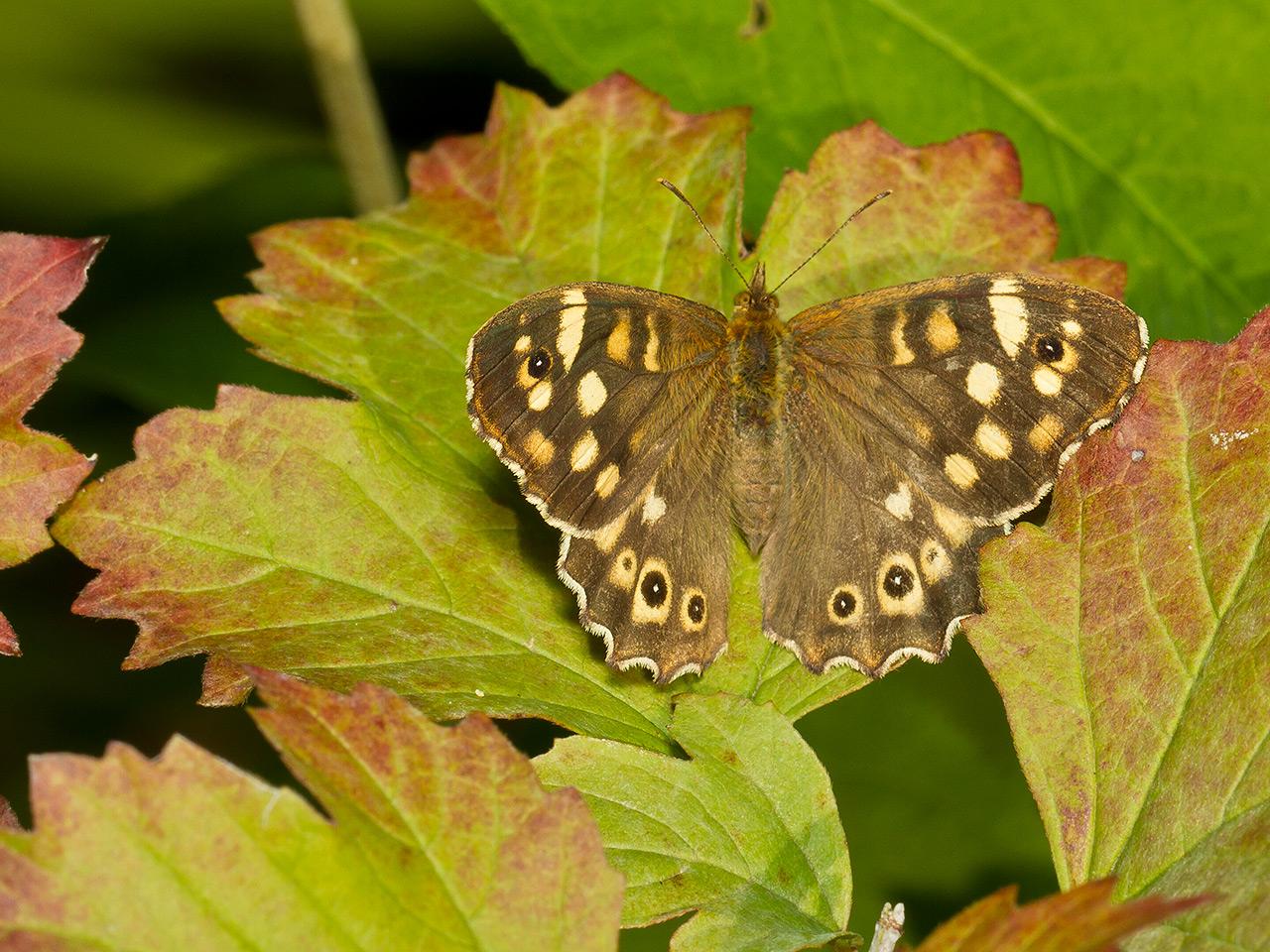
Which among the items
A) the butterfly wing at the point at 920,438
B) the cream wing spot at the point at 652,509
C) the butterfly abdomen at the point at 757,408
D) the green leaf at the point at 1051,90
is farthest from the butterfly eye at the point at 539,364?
the green leaf at the point at 1051,90

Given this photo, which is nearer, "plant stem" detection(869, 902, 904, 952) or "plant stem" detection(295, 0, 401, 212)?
"plant stem" detection(869, 902, 904, 952)

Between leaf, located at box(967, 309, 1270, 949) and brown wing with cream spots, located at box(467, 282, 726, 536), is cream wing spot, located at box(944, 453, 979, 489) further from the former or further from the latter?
brown wing with cream spots, located at box(467, 282, 726, 536)

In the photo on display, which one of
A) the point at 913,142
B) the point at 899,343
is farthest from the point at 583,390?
the point at 913,142

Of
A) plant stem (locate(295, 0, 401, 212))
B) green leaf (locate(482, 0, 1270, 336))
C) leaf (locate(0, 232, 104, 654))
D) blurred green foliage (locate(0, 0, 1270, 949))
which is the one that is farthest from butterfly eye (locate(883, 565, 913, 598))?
plant stem (locate(295, 0, 401, 212))

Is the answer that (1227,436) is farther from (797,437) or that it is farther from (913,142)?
(913,142)

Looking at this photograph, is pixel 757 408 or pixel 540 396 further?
pixel 757 408

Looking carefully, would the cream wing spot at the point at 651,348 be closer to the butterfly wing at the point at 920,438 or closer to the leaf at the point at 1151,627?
the butterfly wing at the point at 920,438

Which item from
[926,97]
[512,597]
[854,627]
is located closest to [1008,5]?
[926,97]

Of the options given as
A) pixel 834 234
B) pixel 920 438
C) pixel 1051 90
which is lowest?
pixel 920 438
